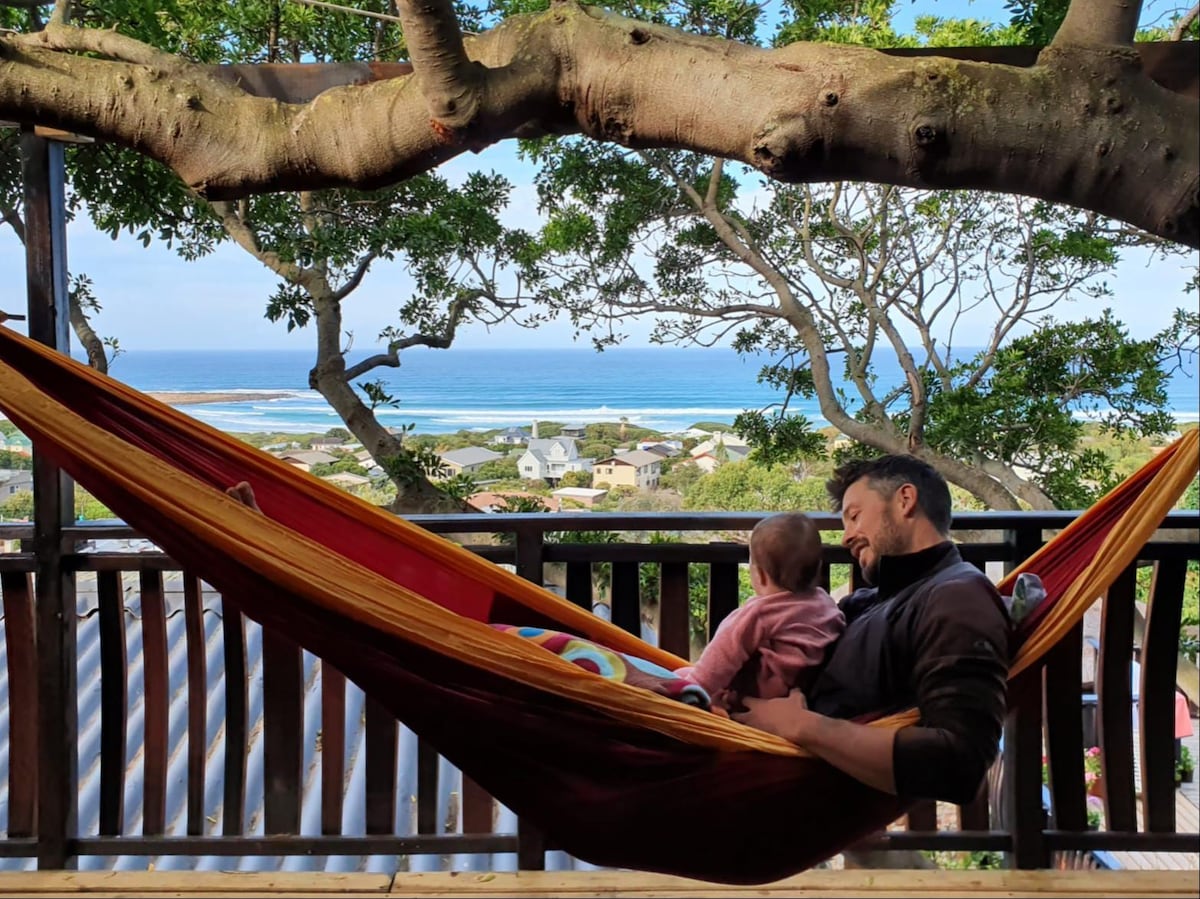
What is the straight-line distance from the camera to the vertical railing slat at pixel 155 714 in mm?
1879

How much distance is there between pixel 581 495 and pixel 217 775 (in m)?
5.62

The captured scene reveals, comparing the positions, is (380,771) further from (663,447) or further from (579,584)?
(663,447)

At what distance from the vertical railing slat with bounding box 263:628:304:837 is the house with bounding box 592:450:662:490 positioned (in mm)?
6290

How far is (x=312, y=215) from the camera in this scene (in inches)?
180

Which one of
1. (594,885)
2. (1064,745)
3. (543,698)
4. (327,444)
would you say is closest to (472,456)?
(327,444)

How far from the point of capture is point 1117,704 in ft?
6.12

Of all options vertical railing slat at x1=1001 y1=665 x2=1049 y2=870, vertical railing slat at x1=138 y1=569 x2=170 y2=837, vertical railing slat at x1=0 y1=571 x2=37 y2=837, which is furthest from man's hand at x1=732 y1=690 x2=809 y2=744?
vertical railing slat at x1=0 y1=571 x2=37 y2=837

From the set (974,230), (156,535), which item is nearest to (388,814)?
(156,535)

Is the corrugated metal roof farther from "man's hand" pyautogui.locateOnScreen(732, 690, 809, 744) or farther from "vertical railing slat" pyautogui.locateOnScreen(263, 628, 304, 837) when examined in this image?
"man's hand" pyautogui.locateOnScreen(732, 690, 809, 744)

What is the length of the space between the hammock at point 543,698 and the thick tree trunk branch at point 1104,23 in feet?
1.83

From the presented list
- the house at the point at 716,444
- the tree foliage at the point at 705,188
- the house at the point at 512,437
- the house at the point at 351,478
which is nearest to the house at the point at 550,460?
the house at the point at 512,437

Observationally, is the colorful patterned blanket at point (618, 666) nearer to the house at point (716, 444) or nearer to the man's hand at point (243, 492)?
the man's hand at point (243, 492)

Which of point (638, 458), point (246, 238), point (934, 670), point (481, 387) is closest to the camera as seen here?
point (934, 670)

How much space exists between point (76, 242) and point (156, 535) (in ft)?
25.7
